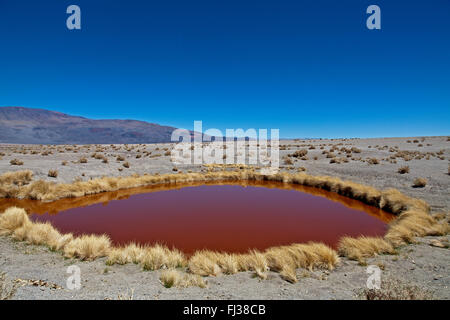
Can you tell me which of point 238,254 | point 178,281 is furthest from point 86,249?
point 238,254

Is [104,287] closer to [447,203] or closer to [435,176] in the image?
[447,203]

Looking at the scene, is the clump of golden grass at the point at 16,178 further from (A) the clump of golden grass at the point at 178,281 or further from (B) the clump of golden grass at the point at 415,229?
(B) the clump of golden grass at the point at 415,229

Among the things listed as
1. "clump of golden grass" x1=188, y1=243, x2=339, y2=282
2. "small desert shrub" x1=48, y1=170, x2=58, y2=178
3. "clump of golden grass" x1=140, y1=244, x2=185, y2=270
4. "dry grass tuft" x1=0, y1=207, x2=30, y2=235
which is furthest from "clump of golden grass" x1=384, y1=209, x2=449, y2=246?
"small desert shrub" x1=48, y1=170, x2=58, y2=178

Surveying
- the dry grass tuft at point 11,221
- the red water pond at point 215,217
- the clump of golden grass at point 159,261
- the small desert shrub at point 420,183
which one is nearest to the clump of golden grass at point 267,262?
the clump of golden grass at point 159,261

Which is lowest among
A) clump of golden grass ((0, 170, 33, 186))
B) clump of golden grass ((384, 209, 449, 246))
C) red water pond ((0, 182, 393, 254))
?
red water pond ((0, 182, 393, 254))

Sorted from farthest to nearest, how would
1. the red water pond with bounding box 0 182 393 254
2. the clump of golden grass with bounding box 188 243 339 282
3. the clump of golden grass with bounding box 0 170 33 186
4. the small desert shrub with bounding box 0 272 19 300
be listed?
the clump of golden grass with bounding box 0 170 33 186
the red water pond with bounding box 0 182 393 254
the clump of golden grass with bounding box 188 243 339 282
the small desert shrub with bounding box 0 272 19 300

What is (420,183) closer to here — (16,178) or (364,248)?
(364,248)

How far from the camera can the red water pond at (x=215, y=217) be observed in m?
6.91

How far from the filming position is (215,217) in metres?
8.91

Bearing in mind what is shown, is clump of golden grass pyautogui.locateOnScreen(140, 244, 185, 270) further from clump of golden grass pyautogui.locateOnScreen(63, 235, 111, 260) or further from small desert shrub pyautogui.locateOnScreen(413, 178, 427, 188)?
small desert shrub pyautogui.locateOnScreen(413, 178, 427, 188)

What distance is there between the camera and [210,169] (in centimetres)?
2086

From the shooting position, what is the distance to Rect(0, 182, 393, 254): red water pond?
6914 millimetres
